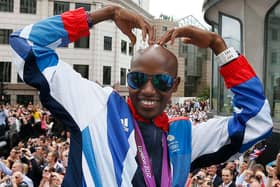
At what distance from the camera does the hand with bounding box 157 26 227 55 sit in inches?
93.7

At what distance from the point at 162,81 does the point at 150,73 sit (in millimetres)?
72

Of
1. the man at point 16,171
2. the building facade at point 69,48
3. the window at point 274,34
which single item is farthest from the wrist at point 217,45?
the building facade at point 69,48

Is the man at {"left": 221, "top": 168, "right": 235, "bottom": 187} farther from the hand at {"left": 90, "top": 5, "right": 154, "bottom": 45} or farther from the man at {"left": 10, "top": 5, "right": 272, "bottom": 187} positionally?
the hand at {"left": 90, "top": 5, "right": 154, "bottom": 45}

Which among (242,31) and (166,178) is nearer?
(166,178)

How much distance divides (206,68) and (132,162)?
6731 cm

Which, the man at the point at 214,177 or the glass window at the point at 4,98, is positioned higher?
the glass window at the point at 4,98

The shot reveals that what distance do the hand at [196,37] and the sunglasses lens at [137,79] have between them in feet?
0.68

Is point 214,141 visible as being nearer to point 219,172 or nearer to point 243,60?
point 243,60

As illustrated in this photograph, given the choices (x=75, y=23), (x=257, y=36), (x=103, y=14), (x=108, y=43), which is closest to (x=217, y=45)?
(x=103, y=14)

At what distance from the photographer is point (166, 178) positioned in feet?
7.49

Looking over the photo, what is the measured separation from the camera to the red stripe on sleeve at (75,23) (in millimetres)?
2424

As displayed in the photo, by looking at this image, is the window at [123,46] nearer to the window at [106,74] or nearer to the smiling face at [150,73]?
the window at [106,74]

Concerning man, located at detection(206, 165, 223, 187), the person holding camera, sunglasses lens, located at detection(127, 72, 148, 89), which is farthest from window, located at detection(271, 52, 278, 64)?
sunglasses lens, located at detection(127, 72, 148, 89)

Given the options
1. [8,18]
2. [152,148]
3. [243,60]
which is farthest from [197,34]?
[8,18]
